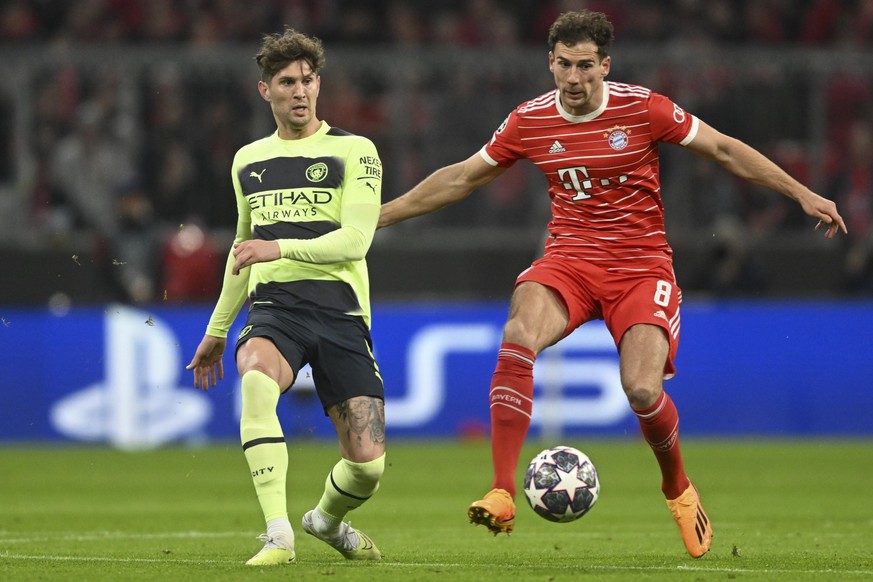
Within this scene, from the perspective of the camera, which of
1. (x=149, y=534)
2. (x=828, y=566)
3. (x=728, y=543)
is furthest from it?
(x=149, y=534)

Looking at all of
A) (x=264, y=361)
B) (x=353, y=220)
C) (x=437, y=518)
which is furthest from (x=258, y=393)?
(x=437, y=518)

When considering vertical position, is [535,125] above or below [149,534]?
above

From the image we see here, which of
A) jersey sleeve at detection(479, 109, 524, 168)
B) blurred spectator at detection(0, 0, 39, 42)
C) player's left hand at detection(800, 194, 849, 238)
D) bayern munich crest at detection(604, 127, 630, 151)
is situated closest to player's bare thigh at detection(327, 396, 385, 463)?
jersey sleeve at detection(479, 109, 524, 168)

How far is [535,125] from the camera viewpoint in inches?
332

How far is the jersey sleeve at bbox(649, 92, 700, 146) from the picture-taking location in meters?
8.27

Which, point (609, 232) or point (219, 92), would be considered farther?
point (219, 92)

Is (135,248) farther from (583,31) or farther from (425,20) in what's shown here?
(583,31)

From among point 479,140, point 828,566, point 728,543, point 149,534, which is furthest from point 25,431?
point 828,566

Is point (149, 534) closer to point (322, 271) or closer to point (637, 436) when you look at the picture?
point (322, 271)

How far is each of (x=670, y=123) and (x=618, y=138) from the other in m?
0.27

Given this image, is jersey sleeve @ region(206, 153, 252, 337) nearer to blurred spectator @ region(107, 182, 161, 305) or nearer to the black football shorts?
the black football shorts

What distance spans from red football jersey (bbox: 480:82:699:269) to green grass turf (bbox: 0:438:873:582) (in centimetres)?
160

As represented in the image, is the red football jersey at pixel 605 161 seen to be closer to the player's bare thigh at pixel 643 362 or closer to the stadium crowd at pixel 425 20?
the player's bare thigh at pixel 643 362

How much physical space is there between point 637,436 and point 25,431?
6652 millimetres
